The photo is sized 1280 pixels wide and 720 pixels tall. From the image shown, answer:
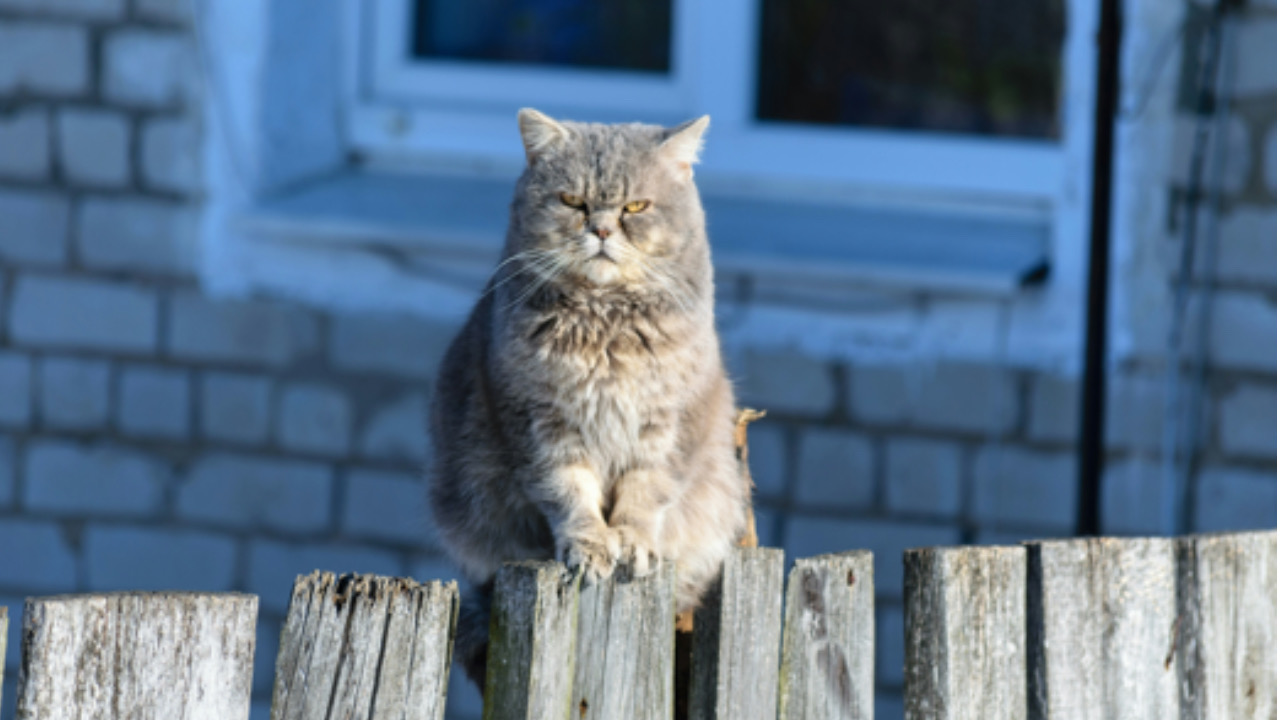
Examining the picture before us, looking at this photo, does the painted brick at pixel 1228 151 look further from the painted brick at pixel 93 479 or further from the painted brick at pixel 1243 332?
the painted brick at pixel 93 479

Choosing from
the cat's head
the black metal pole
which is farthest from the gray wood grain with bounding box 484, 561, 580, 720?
the black metal pole

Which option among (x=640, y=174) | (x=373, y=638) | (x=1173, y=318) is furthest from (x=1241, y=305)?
(x=373, y=638)

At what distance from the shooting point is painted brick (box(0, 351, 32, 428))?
162 inches

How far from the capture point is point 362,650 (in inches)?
57.9

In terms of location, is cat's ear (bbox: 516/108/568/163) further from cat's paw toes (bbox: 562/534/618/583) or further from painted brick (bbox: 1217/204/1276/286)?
painted brick (bbox: 1217/204/1276/286)

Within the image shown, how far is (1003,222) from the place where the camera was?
4027 mm

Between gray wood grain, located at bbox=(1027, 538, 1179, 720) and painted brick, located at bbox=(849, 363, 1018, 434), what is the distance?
6.22 ft

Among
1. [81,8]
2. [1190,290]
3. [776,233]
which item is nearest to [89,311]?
[81,8]

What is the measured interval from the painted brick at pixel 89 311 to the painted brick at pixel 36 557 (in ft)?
2.07

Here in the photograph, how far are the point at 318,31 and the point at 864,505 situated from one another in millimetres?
2337

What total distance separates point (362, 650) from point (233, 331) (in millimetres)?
2818

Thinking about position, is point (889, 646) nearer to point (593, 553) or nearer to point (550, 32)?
point (593, 553)

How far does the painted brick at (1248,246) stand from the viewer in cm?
339

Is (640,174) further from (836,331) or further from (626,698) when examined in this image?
(836,331)
